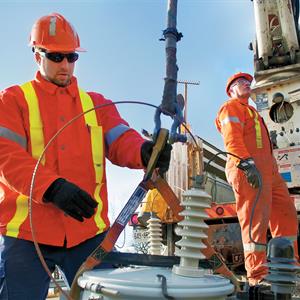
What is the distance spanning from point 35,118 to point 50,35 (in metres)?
0.38

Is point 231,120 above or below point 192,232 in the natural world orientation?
above

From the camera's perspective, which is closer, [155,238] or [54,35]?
[54,35]

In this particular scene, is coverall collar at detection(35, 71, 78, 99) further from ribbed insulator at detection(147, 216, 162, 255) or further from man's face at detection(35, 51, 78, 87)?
ribbed insulator at detection(147, 216, 162, 255)

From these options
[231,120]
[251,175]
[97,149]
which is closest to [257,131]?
[231,120]

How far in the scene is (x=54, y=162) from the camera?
73.4 inches

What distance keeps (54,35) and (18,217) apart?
31.9 inches

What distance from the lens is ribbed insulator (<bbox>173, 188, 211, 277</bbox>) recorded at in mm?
1375

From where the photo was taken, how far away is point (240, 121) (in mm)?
3986

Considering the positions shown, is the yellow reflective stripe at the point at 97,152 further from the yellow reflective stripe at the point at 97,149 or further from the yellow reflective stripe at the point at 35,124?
the yellow reflective stripe at the point at 35,124

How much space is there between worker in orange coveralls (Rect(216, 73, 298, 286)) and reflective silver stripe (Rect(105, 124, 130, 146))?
1.66m

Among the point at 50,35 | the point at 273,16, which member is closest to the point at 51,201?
the point at 50,35

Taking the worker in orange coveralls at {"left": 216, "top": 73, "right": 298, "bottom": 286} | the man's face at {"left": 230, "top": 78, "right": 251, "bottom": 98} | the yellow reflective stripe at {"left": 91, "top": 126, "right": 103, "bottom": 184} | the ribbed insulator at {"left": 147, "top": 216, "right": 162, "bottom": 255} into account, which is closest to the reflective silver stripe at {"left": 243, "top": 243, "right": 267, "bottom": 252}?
the worker in orange coveralls at {"left": 216, "top": 73, "right": 298, "bottom": 286}

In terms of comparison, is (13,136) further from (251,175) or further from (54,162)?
(251,175)

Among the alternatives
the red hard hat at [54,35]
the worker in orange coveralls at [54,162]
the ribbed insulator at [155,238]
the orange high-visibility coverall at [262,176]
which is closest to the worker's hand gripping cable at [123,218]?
the worker in orange coveralls at [54,162]
